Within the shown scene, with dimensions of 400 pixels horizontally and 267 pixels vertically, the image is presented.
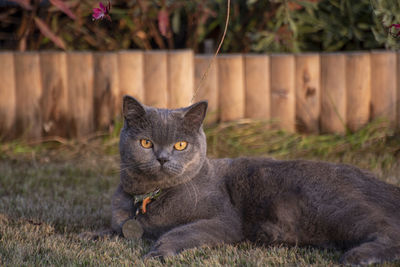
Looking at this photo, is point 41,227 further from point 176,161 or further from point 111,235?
point 176,161

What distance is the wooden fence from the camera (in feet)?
13.7

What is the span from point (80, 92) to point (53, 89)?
0.21 metres

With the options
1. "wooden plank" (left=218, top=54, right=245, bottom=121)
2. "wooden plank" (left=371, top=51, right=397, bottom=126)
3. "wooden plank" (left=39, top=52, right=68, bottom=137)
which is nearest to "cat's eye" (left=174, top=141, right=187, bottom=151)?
"wooden plank" (left=218, top=54, right=245, bottom=121)

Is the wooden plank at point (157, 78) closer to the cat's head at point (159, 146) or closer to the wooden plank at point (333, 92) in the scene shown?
the wooden plank at point (333, 92)

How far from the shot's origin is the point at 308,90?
14.1 ft

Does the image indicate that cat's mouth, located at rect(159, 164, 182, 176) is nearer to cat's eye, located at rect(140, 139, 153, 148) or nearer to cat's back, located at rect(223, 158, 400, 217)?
cat's eye, located at rect(140, 139, 153, 148)

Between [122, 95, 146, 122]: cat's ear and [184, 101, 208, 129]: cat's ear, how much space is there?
21 cm

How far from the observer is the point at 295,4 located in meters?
4.51

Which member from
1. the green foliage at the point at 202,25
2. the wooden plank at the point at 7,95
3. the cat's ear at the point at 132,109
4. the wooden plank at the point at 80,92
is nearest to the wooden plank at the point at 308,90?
the green foliage at the point at 202,25

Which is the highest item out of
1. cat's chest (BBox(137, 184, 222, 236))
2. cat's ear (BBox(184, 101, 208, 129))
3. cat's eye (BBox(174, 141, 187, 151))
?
cat's ear (BBox(184, 101, 208, 129))

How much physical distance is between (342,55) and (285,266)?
2.53 meters

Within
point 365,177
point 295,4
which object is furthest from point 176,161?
point 295,4

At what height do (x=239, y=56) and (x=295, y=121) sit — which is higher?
(x=239, y=56)

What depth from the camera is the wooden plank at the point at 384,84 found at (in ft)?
13.8
